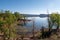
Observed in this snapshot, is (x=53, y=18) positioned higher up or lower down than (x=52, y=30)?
higher up

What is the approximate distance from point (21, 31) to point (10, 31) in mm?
5609

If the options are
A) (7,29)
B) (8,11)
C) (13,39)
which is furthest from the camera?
(8,11)

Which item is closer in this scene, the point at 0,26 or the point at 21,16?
the point at 0,26

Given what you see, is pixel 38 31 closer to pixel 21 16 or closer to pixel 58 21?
pixel 58 21

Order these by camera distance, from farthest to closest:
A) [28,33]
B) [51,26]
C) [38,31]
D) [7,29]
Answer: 1. [51,26]
2. [38,31]
3. [28,33]
4. [7,29]

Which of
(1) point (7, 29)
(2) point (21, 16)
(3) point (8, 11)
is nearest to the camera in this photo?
(1) point (7, 29)

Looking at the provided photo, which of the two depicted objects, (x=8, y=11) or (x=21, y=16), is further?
(x=21, y=16)

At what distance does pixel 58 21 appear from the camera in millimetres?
38219

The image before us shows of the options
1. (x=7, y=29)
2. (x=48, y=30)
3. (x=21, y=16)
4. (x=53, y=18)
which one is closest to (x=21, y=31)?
(x=7, y=29)

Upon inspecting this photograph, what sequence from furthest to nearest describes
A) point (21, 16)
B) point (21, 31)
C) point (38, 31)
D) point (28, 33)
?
point (21, 16)
point (38, 31)
point (28, 33)
point (21, 31)

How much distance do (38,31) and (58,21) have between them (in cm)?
589

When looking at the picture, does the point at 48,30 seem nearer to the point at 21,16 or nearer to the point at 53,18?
the point at 53,18

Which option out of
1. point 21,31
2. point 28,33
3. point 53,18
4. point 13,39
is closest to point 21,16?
point 53,18

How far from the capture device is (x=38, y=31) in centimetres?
3528
